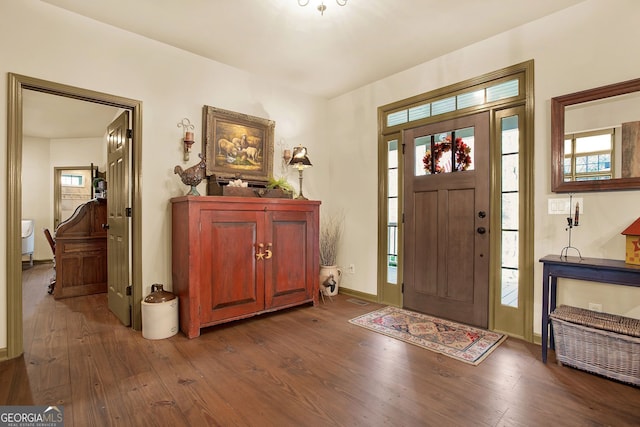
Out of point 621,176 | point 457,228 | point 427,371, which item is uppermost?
point 621,176

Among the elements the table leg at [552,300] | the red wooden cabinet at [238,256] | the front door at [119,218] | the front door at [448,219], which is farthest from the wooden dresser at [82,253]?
the table leg at [552,300]

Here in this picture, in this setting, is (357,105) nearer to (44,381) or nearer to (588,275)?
(588,275)

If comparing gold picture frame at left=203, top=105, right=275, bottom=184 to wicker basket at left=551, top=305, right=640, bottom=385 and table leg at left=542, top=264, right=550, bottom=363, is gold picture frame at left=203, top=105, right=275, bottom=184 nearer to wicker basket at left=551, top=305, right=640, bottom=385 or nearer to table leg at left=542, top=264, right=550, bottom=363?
table leg at left=542, top=264, right=550, bottom=363

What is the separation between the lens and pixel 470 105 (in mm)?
3031

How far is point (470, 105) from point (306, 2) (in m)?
1.78

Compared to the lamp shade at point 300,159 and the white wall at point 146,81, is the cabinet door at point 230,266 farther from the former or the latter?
the lamp shade at point 300,159

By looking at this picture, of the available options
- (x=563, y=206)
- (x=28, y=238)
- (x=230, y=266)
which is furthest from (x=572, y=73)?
(x=28, y=238)

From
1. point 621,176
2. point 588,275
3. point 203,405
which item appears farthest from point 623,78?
point 203,405

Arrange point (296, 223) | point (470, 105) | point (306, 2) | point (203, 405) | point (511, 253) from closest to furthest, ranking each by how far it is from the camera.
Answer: point (203, 405) → point (306, 2) → point (511, 253) → point (470, 105) → point (296, 223)

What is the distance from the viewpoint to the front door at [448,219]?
2945mm

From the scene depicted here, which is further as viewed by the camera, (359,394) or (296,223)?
(296,223)

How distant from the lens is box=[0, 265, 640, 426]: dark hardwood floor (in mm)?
1662

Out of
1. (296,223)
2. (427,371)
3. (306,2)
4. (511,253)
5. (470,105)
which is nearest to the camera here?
(427,371)

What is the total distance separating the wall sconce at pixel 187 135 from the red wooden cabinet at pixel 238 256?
0.55m
